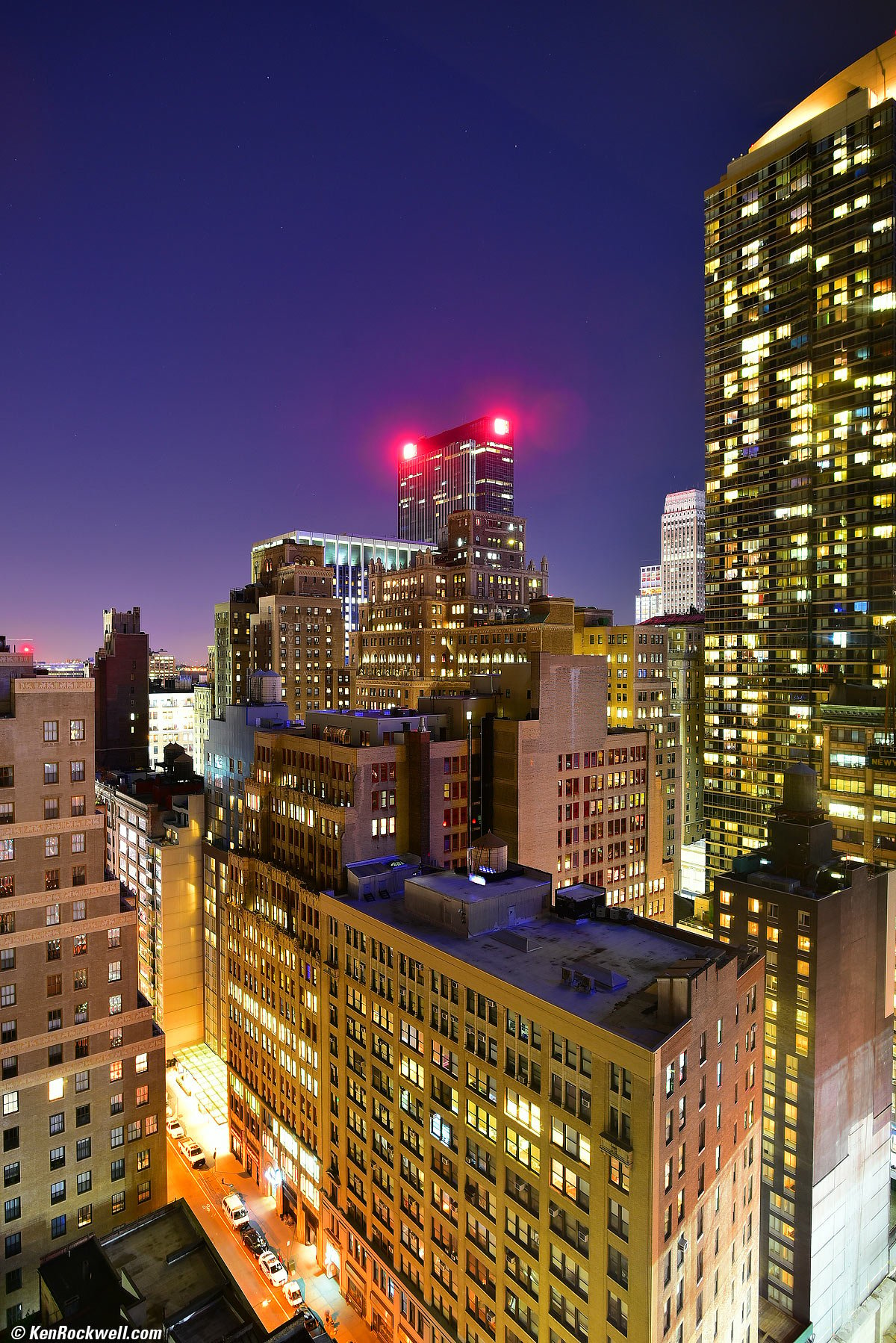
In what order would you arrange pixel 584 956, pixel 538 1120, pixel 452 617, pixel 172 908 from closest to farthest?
pixel 538 1120
pixel 584 956
pixel 172 908
pixel 452 617

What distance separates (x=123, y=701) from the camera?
179375 mm

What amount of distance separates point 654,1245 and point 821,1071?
39847mm

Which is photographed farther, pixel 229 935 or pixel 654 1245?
pixel 229 935

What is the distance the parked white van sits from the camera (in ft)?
239

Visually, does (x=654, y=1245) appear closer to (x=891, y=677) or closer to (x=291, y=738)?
(x=291, y=738)

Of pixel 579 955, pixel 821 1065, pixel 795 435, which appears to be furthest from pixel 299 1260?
pixel 795 435

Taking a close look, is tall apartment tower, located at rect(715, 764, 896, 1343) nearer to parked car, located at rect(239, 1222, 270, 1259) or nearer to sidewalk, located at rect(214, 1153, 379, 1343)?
sidewalk, located at rect(214, 1153, 379, 1343)

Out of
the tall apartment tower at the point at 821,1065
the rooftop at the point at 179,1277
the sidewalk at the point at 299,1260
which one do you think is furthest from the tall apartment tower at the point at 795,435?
the rooftop at the point at 179,1277

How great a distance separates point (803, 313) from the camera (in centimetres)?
14638

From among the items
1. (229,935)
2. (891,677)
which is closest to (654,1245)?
(229,935)

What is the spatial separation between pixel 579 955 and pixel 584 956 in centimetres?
32

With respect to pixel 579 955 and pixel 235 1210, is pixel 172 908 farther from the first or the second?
pixel 579 955

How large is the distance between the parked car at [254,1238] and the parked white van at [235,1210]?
0.69 meters

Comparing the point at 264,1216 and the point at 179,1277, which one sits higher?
the point at 179,1277
